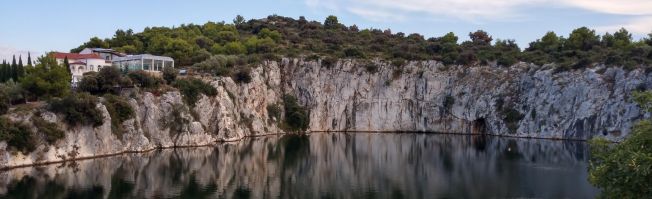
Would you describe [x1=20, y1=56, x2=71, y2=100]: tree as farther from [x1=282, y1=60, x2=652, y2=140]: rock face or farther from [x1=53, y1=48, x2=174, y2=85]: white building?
[x1=282, y1=60, x2=652, y2=140]: rock face

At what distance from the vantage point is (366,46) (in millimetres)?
111875

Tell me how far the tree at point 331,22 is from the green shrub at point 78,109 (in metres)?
90.1

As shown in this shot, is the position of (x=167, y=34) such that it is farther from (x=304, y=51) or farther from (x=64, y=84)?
(x=64, y=84)

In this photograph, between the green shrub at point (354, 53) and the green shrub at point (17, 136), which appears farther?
the green shrub at point (354, 53)

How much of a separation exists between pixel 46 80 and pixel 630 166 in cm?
5372

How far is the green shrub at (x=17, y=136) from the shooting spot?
49312 mm

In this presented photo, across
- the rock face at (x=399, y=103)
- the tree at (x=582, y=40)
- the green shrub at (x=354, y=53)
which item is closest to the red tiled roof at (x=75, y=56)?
the rock face at (x=399, y=103)

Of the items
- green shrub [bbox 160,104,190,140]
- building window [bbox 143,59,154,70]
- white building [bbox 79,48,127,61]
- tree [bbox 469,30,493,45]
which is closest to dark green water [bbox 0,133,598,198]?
green shrub [bbox 160,104,190,140]

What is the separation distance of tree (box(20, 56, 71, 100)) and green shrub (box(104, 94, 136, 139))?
3.79 m

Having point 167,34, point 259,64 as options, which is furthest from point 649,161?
point 167,34

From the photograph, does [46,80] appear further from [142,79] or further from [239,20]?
[239,20]

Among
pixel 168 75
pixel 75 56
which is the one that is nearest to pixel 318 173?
pixel 168 75

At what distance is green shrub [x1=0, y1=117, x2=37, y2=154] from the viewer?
162 ft

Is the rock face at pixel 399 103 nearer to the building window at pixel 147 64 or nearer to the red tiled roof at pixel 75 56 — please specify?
the building window at pixel 147 64
